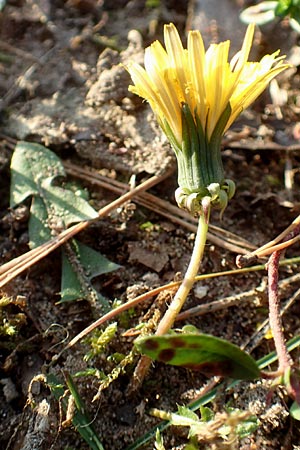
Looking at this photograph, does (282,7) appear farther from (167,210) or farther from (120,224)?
(120,224)

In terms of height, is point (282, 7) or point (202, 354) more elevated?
point (282, 7)

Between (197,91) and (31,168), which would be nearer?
(197,91)

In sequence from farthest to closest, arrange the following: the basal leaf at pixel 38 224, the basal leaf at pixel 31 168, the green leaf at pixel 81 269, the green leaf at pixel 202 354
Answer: the basal leaf at pixel 31 168, the basal leaf at pixel 38 224, the green leaf at pixel 81 269, the green leaf at pixel 202 354

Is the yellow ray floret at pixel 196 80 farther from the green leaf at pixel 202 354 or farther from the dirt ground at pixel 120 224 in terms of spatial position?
the green leaf at pixel 202 354

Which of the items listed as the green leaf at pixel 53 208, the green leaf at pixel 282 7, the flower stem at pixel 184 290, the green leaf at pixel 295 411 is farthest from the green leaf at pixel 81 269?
the green leaf at pixel 282 7

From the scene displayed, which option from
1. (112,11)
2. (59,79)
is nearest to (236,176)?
(59,79)

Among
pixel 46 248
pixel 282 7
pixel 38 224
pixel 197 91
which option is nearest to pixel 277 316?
pixel 197 91
